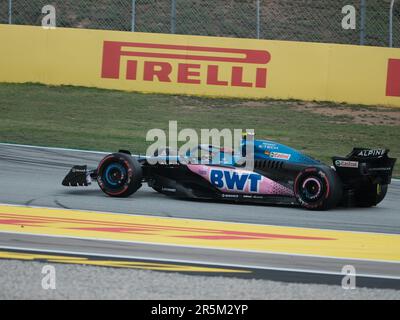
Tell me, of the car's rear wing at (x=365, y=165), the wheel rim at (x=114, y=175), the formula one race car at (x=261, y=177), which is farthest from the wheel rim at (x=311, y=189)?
the wheel rim at (x=114, y=175)

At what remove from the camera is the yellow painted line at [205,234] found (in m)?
8.31

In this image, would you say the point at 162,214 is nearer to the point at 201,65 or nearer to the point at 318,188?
the point at 318,188

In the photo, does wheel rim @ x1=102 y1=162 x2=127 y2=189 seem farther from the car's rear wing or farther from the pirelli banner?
the pirelli banner

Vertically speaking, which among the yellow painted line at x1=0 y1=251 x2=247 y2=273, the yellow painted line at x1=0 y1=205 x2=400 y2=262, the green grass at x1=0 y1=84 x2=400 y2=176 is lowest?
the yellow painted line at x1=0 y1=251 x2=247 y2=273

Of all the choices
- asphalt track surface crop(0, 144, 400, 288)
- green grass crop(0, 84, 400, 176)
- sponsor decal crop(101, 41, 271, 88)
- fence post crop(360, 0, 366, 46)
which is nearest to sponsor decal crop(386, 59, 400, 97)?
green grass crop(0, 84, 400, 176)

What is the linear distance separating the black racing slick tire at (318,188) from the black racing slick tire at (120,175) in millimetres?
2026

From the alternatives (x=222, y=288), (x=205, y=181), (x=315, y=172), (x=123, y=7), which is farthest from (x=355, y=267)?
(x=123, y=7)

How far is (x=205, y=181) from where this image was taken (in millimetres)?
10883

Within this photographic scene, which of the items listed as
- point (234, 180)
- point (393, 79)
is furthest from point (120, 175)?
point (393, 79)

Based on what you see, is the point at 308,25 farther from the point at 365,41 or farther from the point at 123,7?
the point at 123,7

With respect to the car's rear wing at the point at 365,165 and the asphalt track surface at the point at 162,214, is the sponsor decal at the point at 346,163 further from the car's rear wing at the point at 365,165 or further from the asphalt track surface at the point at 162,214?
the asphalt track surface at the point at 162,214

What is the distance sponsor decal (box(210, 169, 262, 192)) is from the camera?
10.6 metres

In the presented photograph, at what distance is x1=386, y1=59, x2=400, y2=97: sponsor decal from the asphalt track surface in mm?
5848

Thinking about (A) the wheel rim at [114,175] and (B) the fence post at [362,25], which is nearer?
(A) the wheel rim at [114,175]
